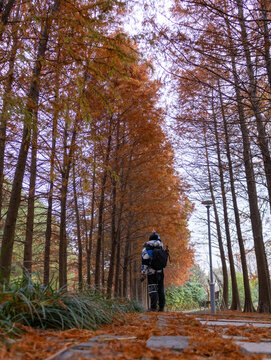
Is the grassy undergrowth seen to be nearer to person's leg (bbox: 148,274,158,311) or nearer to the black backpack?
the black backpack

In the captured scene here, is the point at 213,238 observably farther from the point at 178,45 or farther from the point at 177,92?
the point at 178,45

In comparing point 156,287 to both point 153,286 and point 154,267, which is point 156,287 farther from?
point 154,267

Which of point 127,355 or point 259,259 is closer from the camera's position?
point 127,355

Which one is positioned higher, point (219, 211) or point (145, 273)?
point (219, 211)

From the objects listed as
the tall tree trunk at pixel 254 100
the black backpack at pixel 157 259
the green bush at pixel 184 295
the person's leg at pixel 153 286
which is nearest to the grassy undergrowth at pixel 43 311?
the black backpack at pixel 157 259

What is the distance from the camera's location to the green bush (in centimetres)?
2788

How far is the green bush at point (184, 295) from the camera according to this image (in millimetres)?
27875

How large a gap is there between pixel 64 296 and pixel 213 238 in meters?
13.5

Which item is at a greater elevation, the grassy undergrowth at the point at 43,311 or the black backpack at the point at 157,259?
the black backpack at the point at 157,259

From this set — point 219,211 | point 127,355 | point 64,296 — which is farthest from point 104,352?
point 219,211

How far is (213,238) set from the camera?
50.2ft

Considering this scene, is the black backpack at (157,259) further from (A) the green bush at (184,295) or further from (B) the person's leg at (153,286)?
(A) the green bush at (184,295)

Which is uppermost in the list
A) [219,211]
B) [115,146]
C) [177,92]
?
[177,92]

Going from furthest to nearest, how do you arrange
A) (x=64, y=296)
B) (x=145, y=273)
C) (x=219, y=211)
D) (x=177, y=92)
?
(x=219, y=211), (x=177, y=92), (x=145, y=273), (x=64, y=296)
